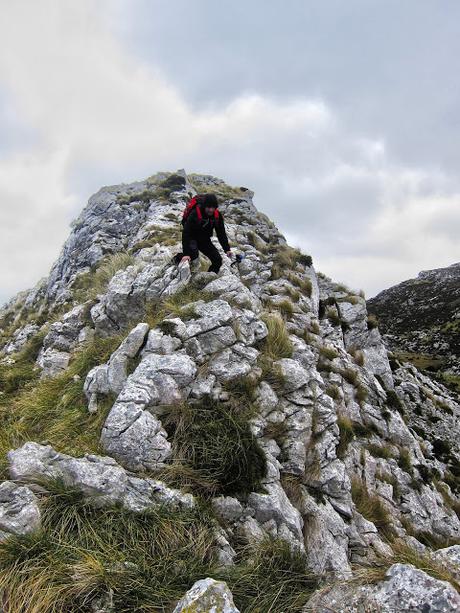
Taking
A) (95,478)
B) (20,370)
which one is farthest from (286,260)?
(95,478)

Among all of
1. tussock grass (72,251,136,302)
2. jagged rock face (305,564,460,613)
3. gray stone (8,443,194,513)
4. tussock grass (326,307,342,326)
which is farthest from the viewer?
tussock grass (326,307,342,326)

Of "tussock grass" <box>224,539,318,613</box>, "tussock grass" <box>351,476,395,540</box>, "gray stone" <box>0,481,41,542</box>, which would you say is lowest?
"tussock grass" <box>351,476,395,540</box>

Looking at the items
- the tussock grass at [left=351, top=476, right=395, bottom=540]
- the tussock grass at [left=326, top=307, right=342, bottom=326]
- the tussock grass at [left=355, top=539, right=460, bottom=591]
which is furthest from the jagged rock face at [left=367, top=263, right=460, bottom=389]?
the tussock grass at [left=355, top=539, right=460, bottom=591]

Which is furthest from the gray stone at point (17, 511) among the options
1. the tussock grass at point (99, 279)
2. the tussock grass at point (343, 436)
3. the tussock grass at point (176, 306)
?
the tussock grass at point (99, 279)

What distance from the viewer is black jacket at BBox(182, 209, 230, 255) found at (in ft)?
34.6

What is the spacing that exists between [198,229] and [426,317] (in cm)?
8607

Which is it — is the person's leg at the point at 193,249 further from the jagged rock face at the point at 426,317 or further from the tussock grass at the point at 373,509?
the jagged rock face at the point at 426,317

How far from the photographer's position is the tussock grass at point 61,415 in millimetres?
5891

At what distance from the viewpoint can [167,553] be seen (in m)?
4.31

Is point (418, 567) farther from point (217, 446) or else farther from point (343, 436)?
point (343, 436)

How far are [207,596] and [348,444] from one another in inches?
277

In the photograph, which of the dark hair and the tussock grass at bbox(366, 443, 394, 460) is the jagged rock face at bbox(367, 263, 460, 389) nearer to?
the tussock grass at bbox(366, 443, 394, 460)

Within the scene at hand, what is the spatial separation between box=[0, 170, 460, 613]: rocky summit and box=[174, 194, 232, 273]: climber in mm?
631

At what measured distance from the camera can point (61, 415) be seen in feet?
22.7
